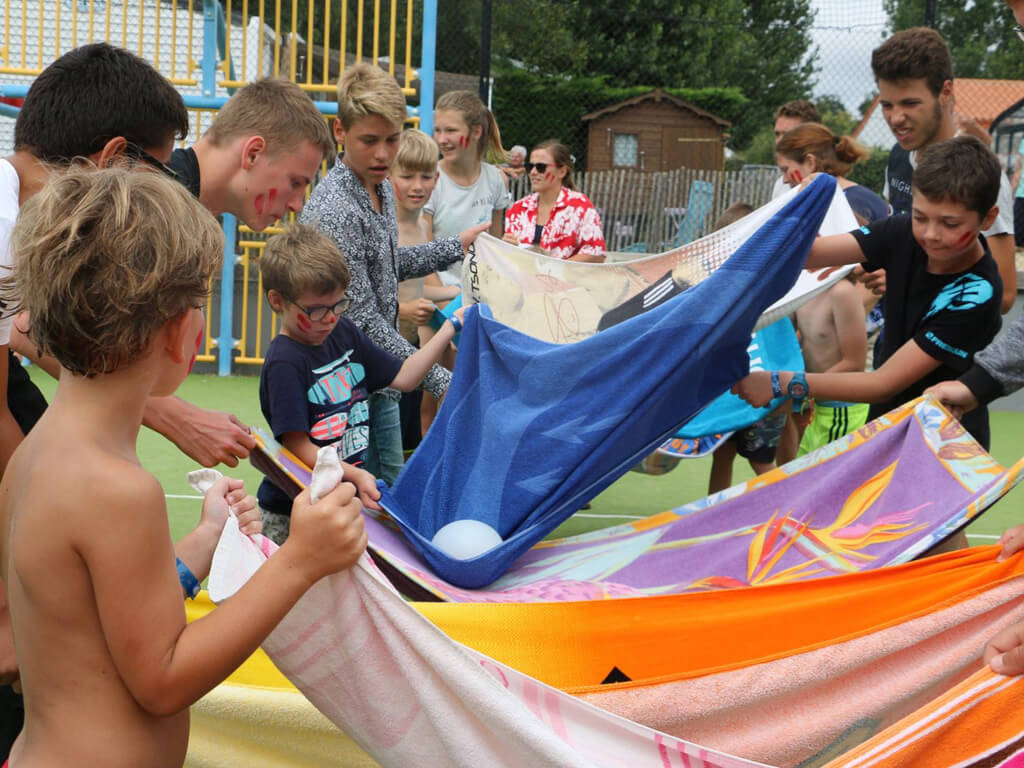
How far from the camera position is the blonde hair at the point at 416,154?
463cm

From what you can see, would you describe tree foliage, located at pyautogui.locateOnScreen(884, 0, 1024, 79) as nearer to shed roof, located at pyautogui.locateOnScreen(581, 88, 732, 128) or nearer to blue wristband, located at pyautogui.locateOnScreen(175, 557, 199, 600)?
shed roof, located at pyautogui.locateOnScreen(581, 88, 732, 128)

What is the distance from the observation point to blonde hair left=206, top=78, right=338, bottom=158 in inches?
99.7

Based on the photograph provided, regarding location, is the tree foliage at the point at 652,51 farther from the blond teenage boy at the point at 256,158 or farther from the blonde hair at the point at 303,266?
the blond teenage boy at the point at 256,158

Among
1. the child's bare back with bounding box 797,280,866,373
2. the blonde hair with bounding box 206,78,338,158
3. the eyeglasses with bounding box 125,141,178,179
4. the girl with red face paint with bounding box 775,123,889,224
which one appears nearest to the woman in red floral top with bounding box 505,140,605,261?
the girl with red face paint with bounding box 775,123,889,224

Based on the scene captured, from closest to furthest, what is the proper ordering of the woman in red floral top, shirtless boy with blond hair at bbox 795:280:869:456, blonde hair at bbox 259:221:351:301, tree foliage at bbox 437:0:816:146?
blonde hair at bbox 259:221:351:301
shirtless boy with blond hair at bbox 795:280:869:456
the woman in red floral top
tree foliage at bbox 437:0:816:146

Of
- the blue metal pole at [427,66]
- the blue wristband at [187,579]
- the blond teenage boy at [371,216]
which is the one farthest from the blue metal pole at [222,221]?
the blue wristband at [187,579]

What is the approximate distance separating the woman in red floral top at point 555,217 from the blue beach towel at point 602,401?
2.42 meters

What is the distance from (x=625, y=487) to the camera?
17.5 feet

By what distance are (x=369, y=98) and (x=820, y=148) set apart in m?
2.01

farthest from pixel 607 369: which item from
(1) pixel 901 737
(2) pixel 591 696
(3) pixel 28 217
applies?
(3) pixel 28 217

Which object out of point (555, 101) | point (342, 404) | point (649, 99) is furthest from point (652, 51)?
point (342, 404)

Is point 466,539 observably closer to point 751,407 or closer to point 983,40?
point 751,407

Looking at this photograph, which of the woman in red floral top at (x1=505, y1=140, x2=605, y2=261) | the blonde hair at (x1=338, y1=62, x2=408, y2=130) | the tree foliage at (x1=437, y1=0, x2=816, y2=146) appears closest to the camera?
the blonde hair at (x1=338, y1=62, x2=408, y2=130)

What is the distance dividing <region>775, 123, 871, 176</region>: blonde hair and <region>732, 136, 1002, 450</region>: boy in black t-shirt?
60.8 inches
